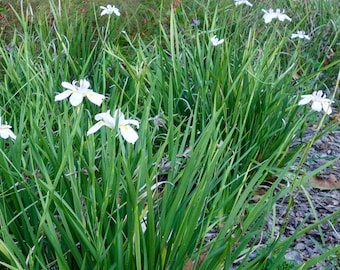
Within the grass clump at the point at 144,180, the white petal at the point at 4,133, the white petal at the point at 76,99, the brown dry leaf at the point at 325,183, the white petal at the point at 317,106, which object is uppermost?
the white petal at the point at 76,99

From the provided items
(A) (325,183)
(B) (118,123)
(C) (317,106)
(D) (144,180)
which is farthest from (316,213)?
(B) (118,123)

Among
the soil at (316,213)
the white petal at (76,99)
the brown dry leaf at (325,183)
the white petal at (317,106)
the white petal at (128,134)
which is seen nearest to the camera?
the white petal at (128,134)

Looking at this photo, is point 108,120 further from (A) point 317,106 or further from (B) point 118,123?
(A) point 317,106

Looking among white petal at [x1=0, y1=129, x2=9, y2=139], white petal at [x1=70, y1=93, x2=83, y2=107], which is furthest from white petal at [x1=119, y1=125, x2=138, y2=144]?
white petal at [x1=0, y1=129, x2=9, y2=139]

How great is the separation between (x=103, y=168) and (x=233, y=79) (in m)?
1.22

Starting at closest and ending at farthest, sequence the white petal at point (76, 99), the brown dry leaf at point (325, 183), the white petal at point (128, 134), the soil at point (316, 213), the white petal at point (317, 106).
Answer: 1. the white petal at point (128, 134)
2. the white petal at point (76, 99)
3. the white petal at point (317, 106)
4. the soil at point (316, 213)
5. the brown dry leaf at point (325, 183)

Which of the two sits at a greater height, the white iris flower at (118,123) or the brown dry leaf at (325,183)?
the white iris flower at (118,123)

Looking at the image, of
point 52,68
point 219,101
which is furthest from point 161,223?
point 52,68

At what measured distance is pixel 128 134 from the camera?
1.54 metres

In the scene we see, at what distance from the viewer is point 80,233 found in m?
1.61

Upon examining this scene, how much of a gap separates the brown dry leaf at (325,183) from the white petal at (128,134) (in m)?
1.40

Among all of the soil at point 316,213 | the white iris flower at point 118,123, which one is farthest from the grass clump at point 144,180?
the soil at point 316,213

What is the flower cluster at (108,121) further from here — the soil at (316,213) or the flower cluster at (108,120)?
the soil at (316,213)

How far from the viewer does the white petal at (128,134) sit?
5.01 feet
